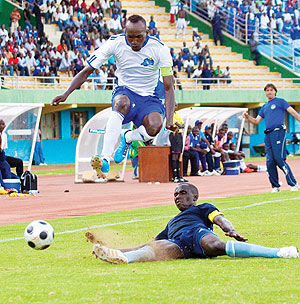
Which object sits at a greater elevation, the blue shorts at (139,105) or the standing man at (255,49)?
the standing man at (255,49)

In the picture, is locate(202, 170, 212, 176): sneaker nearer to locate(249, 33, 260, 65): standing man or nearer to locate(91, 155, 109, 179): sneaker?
locate(91, 155, 109, 179): sneaker

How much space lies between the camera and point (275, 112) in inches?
658

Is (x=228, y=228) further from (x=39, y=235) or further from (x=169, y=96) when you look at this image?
(x=169, y=96)

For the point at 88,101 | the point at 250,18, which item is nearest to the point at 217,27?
the point at 250,18

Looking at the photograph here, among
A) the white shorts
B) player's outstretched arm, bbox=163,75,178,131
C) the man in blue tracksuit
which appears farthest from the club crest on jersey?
the white shorts

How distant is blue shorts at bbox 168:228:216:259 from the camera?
767 centimetres

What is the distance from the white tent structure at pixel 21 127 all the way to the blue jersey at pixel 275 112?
866cm

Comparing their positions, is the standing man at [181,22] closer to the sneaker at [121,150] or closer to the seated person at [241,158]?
the seated person at [241,158]

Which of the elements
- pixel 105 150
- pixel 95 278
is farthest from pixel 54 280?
pixel 105 150

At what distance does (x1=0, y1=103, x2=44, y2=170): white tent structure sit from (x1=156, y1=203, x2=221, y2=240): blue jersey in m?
15.2

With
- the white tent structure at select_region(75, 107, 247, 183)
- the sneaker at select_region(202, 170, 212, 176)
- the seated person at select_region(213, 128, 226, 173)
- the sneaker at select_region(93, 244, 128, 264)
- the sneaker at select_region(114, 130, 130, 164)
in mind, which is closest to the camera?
the sneaker at select_region(93, 244, 128, 264)

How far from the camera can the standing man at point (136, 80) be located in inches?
393

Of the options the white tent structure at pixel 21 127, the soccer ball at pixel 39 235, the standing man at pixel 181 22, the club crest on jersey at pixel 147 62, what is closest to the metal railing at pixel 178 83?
the standing man at pixel 181 22

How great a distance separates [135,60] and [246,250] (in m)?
3.63
